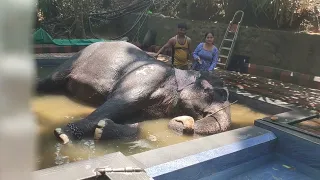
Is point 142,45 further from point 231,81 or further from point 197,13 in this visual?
point 231,81

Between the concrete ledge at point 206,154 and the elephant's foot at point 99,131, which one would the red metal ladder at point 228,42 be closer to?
the concrete ledge at point 206,154

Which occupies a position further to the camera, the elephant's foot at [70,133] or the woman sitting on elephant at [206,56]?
the woman sitting on elephant at [206,56]

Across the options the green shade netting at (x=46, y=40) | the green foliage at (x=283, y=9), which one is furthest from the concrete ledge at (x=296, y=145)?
the green shade netting at (x=46, y=40)

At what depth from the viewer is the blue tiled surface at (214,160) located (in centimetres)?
267

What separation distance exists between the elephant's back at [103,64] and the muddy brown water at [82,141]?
361 mm

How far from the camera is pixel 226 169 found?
125 inches

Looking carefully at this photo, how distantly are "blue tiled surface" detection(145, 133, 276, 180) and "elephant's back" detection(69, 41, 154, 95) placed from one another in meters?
1.99

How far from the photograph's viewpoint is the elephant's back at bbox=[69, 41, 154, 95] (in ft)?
15.2

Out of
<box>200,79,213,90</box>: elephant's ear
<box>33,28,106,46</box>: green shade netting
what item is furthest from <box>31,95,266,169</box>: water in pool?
<box>33,28,106,46</box>: green shade netting

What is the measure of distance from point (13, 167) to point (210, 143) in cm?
265

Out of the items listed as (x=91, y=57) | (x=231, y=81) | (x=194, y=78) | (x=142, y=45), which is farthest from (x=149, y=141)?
(x=142, y=45)

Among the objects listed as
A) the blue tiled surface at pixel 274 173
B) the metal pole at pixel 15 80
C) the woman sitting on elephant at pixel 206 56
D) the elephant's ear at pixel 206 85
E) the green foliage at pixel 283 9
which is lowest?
the blue tiled surface at pixel 274 173

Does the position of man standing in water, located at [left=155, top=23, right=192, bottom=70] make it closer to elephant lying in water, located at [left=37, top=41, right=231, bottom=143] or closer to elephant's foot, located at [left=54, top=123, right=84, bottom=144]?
elephant lying in water, located at [left=37, top=41, right=231, bottom=143]

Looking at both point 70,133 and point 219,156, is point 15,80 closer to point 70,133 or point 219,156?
point 219,156
